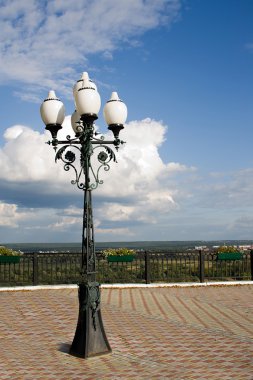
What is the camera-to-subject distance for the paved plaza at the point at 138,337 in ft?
20.7

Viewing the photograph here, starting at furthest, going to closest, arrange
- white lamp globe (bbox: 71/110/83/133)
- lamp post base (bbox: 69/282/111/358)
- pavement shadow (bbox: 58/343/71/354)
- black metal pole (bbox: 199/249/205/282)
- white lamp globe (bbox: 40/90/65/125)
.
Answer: black metal pole (bbox: 199/249/205/282), white lamp globe (bbox: 71/110/83/133), pavement shadow (bbox: 58/343/71/354), white lamp globe (bbox: 40/90/65/125), lamp post base (bbox: 69/282/111/358)

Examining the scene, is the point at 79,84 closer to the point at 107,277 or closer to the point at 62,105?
the point at 62,105

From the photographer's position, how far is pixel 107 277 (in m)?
16.4

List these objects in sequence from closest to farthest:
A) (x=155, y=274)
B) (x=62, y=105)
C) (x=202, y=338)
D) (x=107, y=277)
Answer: (x=62, y=105)
(x=202, y=338)
(x=107, y=277)
(x=155, y=274)

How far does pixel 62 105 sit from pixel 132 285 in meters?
9.12

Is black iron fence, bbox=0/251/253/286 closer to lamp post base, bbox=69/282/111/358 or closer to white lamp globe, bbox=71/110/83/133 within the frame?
white lamp globe, bbox=71/110/83/133

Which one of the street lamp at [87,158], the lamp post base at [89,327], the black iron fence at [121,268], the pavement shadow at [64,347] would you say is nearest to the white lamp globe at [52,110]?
the street lamp at [87,158]

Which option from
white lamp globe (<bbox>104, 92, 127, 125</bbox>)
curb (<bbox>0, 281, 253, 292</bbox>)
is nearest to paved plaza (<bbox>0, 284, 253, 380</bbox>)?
curb (<bbox>0, 281, 253, 292</bbox>)

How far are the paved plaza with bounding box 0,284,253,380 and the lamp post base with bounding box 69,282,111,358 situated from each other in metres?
0.14

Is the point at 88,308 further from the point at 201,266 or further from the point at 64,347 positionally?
the point at 201,266

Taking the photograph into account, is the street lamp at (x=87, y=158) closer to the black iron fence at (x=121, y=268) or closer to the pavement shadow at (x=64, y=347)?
the pavement shadow at (x=64, y=347)

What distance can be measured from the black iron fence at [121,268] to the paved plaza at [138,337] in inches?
72.8

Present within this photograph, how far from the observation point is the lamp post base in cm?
696

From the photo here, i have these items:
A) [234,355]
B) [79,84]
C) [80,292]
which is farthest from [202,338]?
[79,84]
